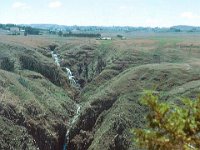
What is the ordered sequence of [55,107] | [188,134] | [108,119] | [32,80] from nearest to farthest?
1. [188,134]
2. [108,119]
3. [55,107]
4. [32,80]

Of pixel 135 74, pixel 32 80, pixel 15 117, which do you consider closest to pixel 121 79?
pixel 135 74

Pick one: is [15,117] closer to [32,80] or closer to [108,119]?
[108,119]

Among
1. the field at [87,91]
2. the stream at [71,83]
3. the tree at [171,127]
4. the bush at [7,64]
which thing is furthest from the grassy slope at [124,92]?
the tree at [171,127]

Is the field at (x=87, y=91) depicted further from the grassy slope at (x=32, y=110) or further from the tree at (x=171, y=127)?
the tree at (x=171, y=127)

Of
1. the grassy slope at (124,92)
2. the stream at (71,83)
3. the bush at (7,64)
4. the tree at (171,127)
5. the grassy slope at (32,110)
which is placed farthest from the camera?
the bush at (7,64)

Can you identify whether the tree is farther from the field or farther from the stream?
the stream

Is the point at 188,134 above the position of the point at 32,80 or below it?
above

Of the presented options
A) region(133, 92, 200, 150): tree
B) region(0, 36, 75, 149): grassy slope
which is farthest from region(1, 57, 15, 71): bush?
region(133, 92, 200, 150): tree
